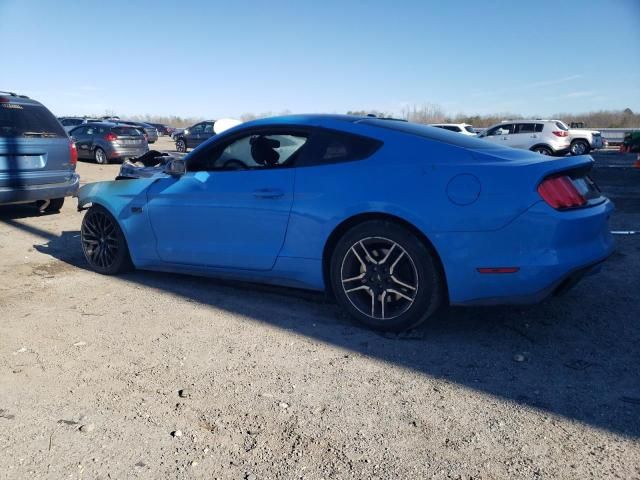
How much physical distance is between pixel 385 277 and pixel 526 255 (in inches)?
35.3

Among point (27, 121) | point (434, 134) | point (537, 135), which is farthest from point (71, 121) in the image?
point (434, 134)

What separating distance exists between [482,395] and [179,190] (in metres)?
2.88

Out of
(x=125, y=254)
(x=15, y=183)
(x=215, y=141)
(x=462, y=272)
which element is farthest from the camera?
(x=15, y=183)

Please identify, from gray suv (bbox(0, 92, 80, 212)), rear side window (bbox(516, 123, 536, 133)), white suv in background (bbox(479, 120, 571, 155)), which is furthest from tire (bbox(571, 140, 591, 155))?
gray suv (bbox(0, 92, 80, 212))

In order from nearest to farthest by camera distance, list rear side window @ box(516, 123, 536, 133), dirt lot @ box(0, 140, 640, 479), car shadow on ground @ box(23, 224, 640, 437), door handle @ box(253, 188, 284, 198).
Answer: dirt lot @ box(0, 140, 640, 479) < car shadow on ground @ box(23, 224, 640, 437) < door handle @ box(253, 188, 284, 198) < rear side window @ box(516, 123, 536, 133)

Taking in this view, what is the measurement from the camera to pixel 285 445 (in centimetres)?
239

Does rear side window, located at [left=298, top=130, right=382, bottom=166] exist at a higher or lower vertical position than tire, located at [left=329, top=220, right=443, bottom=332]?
higher

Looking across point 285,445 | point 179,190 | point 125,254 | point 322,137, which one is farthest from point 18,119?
point 285,445

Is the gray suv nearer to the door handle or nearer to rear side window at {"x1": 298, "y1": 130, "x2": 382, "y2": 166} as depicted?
the door handle

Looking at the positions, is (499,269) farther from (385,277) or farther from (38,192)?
(38,192)

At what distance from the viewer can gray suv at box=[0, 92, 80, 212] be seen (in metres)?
7.07

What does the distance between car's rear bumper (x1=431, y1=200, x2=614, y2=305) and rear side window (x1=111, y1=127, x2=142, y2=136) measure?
692 inches

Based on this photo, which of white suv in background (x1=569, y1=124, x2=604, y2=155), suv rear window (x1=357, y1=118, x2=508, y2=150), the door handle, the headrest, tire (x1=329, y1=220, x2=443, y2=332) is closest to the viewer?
tire (x1=329, y1=220, x2=443, y2=332)

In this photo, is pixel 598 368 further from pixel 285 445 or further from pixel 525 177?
pixel 285 445
